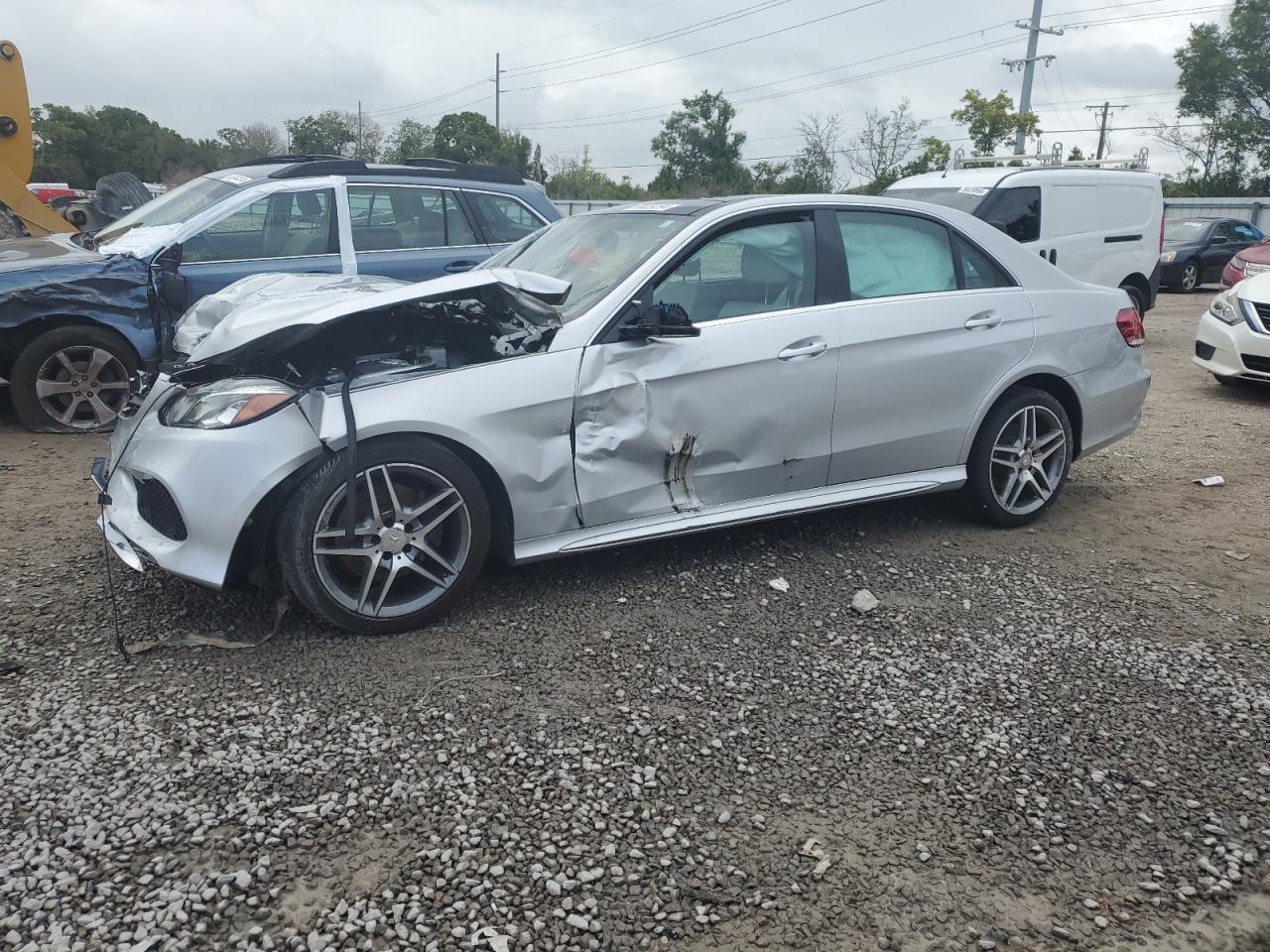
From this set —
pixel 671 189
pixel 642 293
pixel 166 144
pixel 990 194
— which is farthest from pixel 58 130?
pixel 642 293

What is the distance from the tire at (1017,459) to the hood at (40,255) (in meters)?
5.64

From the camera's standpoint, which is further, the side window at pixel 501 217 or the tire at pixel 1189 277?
the tire at pixel 1189 277

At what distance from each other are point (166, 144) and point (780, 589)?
50.9 m

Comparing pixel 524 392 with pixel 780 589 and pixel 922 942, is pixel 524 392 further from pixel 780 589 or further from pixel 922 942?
pixel 922 942

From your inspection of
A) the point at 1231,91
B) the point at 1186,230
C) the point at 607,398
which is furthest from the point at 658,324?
the point at 1231,91

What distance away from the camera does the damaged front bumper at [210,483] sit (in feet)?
11.7

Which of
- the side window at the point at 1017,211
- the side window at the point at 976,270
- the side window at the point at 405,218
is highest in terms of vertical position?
the side window at the point at 1017,211

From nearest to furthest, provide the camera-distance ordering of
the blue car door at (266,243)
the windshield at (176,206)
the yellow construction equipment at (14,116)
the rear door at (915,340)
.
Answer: the rear door at (915,340), the blue car door at (266,243), the windshield at (176,206), the yellow construction equipment at (14,116)

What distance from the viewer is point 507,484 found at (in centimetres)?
395

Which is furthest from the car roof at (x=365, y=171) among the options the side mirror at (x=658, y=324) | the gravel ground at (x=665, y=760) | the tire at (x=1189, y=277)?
the tire at (x=1189, y=277)

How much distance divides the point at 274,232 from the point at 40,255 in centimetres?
153

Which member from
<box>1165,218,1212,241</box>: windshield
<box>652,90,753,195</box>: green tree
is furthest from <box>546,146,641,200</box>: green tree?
<box>1165,218,1212,241</box>: windshield

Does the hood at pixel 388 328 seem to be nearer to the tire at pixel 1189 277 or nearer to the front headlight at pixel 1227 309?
the front headlight at pixel 1227 309

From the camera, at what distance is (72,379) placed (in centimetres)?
677
